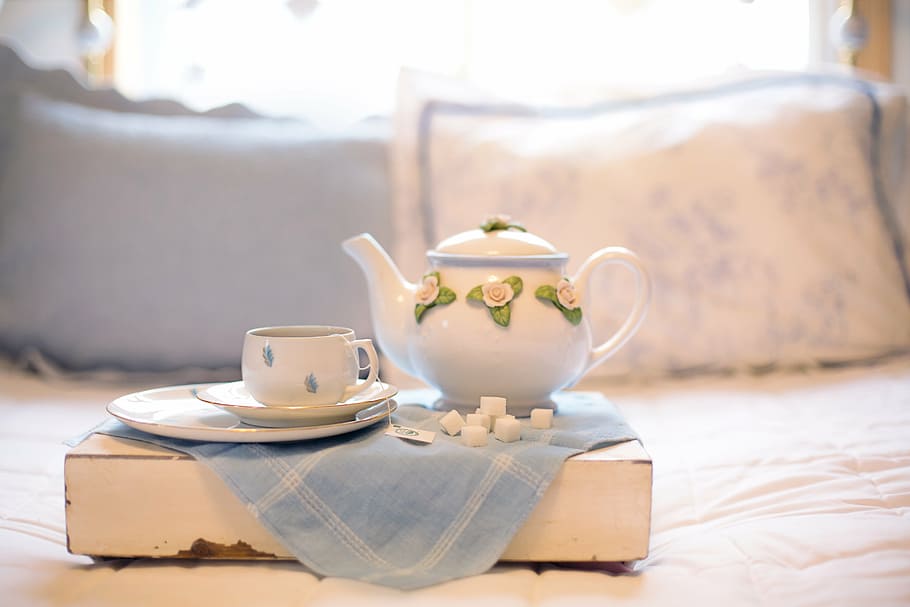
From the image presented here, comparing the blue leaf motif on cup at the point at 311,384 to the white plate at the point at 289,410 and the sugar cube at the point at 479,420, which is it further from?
the sugar cube at the point at 479,420

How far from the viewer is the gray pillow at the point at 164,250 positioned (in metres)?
1.29

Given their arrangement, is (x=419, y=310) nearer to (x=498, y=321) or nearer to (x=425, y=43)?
(x=498, y=321)

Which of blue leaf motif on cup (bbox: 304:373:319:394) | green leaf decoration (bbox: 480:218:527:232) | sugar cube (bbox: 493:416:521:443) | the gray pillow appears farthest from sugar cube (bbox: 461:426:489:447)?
the gray pillow

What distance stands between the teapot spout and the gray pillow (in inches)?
15.8

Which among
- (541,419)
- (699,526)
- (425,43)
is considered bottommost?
(699,526)

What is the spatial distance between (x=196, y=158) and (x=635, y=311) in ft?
2.51

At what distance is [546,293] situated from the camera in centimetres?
80

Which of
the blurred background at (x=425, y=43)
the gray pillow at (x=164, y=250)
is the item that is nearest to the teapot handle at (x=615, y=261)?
the gray pillow at (x=164, y=250)

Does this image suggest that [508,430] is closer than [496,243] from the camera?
Yes

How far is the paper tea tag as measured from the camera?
71 cm

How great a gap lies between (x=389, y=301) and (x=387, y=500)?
0.26m

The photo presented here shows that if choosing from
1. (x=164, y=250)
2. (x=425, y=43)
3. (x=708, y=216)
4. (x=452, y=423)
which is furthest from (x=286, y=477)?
→ (x=425, y=43)

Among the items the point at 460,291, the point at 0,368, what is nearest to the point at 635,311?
the point at 460,291

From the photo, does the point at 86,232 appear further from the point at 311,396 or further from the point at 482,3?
the point at 482,3
